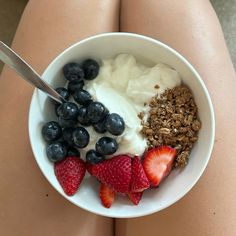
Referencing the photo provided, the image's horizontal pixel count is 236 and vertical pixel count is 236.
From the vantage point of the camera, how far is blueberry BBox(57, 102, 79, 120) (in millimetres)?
645

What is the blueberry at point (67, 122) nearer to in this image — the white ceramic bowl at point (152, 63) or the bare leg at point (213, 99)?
the white ceramic bowl at point (152, 63)

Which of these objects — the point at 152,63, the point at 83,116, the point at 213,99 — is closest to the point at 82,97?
the point at 83,116

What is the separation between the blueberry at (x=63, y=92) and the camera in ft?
2.25

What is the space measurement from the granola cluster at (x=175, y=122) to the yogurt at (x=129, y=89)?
0.01 m

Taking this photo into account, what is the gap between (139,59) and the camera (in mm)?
720

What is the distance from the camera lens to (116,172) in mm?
645

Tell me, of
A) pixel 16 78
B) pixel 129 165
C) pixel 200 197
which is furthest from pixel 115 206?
pixel 16 78

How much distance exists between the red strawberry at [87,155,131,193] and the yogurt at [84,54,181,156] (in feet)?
0.07

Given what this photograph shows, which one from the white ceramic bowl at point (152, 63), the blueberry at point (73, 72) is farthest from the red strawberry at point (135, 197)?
the blueberry at point (73, 72)

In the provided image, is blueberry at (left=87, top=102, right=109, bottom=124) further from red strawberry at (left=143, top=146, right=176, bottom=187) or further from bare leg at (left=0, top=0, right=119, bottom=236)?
bare leg at (left=0, top=0, right=119, bottom=236)

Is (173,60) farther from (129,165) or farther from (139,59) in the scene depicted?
(129,165)

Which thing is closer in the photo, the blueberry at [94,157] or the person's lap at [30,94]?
the blueberry at [94,157]

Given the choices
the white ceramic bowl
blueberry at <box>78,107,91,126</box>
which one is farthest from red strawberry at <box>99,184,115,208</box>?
blueberry at <box>78,107,91,126</box>

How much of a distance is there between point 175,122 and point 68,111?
0.18m
